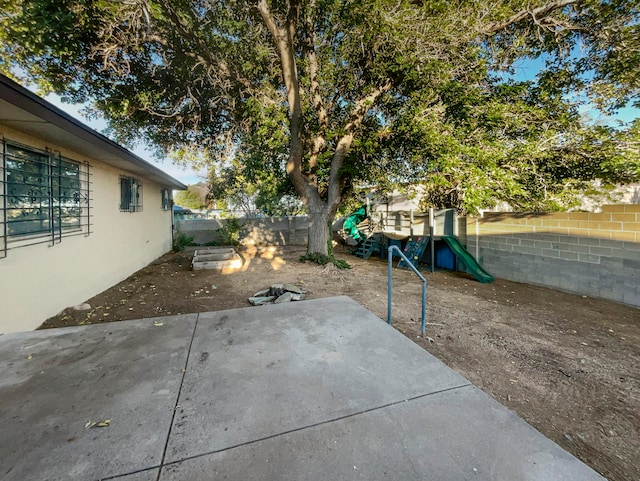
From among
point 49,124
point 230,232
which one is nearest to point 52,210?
point 49,124

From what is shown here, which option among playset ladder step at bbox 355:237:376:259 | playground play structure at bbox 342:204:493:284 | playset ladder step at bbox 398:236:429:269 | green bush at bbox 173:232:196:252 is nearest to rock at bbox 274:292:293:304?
playground play structure at bbox 342:204:493:284

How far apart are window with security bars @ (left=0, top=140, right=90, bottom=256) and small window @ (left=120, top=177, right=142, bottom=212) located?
5.75 feet

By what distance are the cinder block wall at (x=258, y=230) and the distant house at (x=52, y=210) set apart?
640 cm

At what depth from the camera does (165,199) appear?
404 inches

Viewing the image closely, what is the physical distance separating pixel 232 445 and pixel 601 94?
8982 mm

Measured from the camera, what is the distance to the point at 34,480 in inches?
47.6

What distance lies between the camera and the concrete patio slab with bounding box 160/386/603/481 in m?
1.26

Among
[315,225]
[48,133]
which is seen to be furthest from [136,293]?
[315,225]

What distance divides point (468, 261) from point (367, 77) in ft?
16.6

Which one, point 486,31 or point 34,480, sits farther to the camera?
point 486,31

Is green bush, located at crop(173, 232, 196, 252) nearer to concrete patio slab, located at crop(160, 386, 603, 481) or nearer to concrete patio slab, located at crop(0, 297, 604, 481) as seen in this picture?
concrete patio slab, located at crop(0, 297, 604, 481)

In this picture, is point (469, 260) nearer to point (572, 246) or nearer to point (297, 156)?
point (572, 246)

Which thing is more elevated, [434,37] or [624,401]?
[434,37]

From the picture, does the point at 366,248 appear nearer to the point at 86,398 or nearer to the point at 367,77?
the point at 367,77
